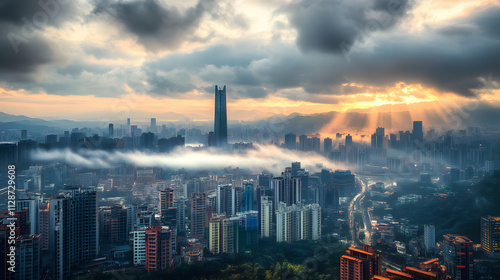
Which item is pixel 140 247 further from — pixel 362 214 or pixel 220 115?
pixel 220 115

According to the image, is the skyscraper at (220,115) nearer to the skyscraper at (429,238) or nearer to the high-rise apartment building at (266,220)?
the high-rise apartment building at (266,220)

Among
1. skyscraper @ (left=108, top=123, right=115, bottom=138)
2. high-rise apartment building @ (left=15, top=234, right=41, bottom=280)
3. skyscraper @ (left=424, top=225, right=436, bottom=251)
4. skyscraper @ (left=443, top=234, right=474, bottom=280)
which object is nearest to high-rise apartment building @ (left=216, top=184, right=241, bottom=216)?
skyscraper @ (left=424, top=225, right=436, bottom=251)

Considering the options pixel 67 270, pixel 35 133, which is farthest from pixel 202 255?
pixel 35 133

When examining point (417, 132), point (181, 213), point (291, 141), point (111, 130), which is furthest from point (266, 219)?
point (417, 132)

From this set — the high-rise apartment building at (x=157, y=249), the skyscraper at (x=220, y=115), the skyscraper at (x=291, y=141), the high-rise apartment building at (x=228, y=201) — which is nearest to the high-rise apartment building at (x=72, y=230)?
the high-rise apartment building at (x=157, y=249)

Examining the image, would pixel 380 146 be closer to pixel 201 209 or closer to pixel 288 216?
pixel 288 216

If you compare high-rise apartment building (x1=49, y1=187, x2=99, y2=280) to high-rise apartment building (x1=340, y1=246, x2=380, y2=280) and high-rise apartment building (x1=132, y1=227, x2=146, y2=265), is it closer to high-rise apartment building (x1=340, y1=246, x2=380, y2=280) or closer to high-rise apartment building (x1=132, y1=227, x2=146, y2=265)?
high-rise apartment building (x1=132, y1=227, x2=146, y2=265)
